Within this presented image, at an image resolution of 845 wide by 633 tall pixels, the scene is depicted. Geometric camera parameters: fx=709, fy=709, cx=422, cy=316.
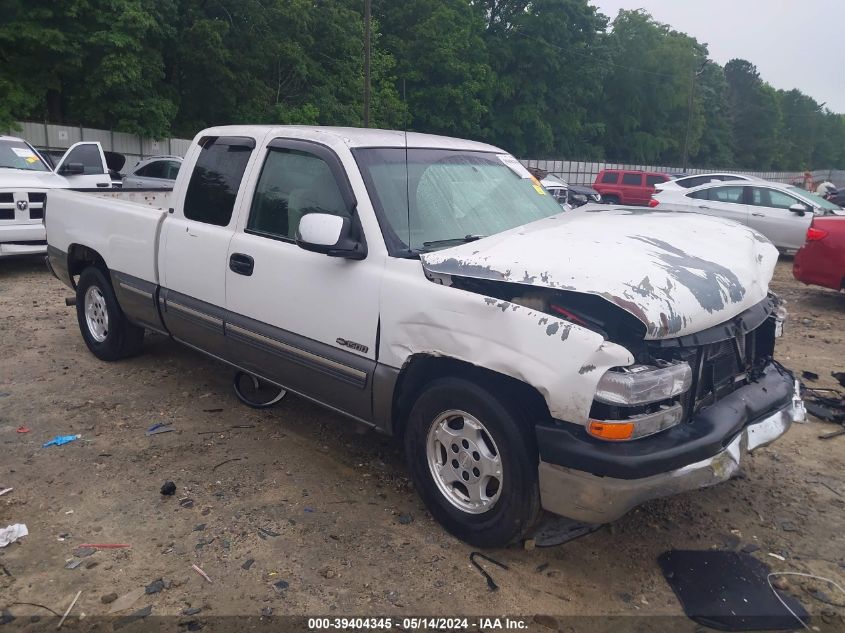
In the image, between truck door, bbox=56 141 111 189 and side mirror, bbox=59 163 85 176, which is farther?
truck door, bbox=56 141 111 189

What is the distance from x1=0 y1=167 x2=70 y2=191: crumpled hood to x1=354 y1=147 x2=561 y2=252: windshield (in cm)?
771

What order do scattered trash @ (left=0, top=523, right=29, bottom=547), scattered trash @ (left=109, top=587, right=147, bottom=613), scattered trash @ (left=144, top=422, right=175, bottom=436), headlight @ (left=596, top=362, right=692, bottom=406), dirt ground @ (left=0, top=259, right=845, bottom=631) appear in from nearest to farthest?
1. headlight @ (left=596, top=362, right=692, bottom=406)
2. scattered trash @ (left=109, top=587, right=147, bottom=613)
3. dirt ground @ (left=0, top=259, right=845, bottom=631)
4. scattered trash @ (left=0, top=523, right=29, bottom=547)
5. scattered trash @ (left=144, top=422, right=175, bottom=436)

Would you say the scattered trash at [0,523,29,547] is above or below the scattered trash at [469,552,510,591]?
below

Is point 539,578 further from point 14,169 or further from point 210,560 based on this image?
point 14,169

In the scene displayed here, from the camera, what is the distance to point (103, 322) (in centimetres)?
609

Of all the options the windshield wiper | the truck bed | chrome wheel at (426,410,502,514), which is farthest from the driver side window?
chrome wheel at (426,410,502,514)

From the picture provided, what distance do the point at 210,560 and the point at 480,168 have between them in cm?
272

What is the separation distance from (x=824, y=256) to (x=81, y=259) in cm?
832

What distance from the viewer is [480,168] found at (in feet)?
14.6

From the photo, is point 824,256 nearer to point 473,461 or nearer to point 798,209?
point 798,209

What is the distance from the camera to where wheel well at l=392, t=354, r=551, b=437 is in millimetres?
3168

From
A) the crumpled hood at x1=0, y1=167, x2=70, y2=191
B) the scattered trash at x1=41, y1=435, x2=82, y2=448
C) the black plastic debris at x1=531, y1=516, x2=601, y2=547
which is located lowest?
the scattered trash at x1=41, y1=435, x2=82, y2=448

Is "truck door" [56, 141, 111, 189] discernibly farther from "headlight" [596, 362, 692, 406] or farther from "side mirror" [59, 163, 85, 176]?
"headlight" [596, 362, 692, 406]

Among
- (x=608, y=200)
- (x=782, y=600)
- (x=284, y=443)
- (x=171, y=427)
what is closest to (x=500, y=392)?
(x=782, y=600)
